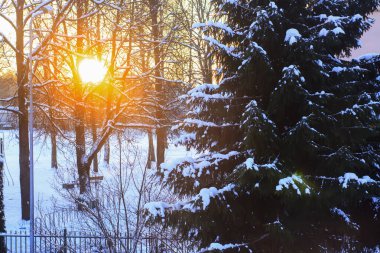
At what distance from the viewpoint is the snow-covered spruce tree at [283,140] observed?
7113 mm

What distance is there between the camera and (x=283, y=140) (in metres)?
7.54

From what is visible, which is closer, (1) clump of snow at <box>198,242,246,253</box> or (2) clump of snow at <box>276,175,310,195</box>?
(2) clump of snow at <box>276,175,310,195</box>

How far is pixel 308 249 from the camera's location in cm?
789

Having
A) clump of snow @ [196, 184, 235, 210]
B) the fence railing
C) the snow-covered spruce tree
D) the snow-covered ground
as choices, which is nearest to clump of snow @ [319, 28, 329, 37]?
the snow-covered spruce tree

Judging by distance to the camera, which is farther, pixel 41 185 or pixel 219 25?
pixel 41 185

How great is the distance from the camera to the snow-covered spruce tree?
23.3 ft

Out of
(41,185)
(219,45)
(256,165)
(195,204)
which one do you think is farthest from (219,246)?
(41,185)

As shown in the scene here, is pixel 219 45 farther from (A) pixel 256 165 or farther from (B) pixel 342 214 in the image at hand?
(B) pixel 342 214

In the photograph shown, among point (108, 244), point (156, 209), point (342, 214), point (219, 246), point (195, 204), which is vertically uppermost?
point (195, 204)

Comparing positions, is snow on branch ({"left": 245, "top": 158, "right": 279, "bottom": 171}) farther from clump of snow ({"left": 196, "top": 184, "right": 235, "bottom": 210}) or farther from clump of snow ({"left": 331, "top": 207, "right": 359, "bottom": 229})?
clump of snow ({"left": 331, "top": 207, "right": 359, "bottom": 229})

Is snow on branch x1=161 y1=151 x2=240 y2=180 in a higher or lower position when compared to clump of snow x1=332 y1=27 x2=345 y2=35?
lower

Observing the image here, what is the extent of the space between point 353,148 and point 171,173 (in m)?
3.46

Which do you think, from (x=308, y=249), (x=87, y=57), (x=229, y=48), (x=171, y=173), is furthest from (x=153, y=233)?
(x=87, y=57)

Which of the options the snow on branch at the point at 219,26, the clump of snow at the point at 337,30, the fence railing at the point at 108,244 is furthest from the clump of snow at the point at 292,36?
the fence railing at the point at 108,244
